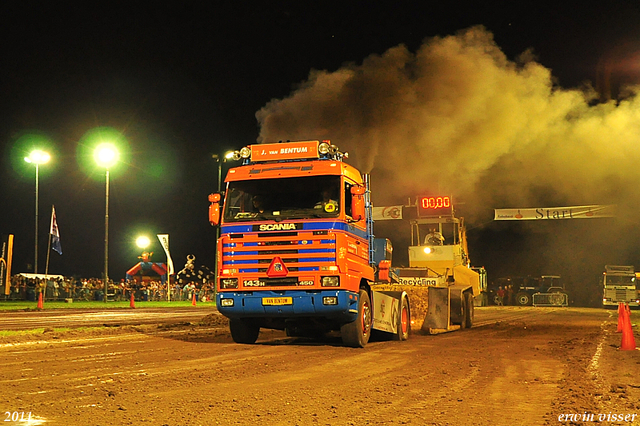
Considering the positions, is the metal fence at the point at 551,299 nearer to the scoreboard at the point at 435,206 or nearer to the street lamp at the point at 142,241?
the scoreboard at the point at 435,206

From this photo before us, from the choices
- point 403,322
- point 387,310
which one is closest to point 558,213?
point 403,322

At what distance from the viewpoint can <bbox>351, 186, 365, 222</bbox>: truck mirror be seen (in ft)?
41.7

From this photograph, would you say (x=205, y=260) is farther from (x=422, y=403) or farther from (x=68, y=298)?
(x=422, y=403)

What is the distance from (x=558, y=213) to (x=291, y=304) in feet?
113

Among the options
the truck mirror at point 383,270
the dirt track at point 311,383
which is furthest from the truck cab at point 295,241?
the truck mirror at point 383,270

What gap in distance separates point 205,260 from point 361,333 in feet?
212

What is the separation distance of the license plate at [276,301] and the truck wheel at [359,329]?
52.6 inches

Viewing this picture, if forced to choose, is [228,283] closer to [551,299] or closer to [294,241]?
[294,241]

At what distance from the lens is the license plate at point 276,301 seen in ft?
40.5

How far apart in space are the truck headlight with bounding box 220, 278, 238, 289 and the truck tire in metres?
42.4

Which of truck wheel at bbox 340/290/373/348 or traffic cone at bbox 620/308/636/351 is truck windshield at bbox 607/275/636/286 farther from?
truck wheel at bbox 340/290/373/348

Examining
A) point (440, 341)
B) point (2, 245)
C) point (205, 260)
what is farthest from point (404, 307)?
point (205, 260)

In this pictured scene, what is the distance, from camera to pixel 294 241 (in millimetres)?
12352

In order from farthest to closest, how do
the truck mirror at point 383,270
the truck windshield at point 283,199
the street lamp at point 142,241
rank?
the street lamp at point 142,241 < the truck mirror at point 383,270 < the truck windshield at point 283,199
